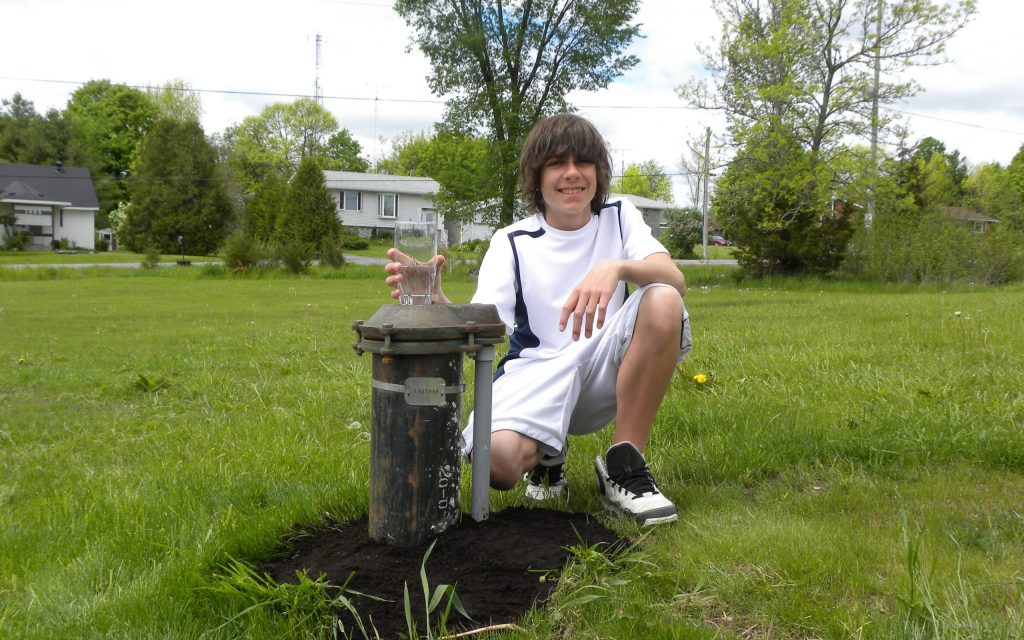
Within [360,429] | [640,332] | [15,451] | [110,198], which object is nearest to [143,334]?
[15,451]

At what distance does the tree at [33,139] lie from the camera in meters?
65.4

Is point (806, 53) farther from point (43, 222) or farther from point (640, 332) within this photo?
point (43, 222)

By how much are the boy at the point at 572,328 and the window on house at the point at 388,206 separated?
70268 millimetres

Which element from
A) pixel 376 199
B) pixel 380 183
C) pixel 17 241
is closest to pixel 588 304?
pixel 17 241

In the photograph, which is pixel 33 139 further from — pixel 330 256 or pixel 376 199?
pixel 330 256

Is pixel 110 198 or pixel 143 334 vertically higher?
pixel 110 198

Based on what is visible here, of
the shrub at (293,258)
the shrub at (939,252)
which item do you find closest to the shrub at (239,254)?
the shrub at (293,258)

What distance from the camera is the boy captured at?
9.39 ft

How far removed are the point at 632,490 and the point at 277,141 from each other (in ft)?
261

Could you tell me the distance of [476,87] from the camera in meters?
32.5

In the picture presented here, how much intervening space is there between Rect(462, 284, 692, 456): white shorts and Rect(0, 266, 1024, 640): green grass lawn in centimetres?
40

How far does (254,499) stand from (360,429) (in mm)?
1326

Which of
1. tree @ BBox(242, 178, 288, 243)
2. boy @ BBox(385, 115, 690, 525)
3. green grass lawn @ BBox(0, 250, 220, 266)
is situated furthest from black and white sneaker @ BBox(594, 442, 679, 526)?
tree @ BBox(242, 178, 288, 243)

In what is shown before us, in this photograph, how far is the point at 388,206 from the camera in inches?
2849
